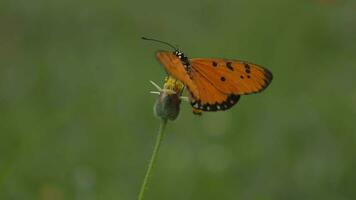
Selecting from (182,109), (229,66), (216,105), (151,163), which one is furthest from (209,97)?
(182,109)

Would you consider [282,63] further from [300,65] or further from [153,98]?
[153,98]

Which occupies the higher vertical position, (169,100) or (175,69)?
(175,69)

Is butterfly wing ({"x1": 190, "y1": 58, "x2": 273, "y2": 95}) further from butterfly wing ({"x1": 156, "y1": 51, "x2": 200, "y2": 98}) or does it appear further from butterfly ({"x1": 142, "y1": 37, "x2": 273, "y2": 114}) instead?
butterfly wing ({"x1": 156, "y1": 51, "x2": 200, "y2": 98})

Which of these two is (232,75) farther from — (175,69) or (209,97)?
(175,69)

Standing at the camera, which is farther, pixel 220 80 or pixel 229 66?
pixel 229 66

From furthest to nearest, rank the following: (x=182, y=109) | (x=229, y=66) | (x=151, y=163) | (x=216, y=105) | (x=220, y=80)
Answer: (x=182, y=109) < (x=229, y=66) < (x=220, y=80) < (x=216, y=105) < (x=151, y=163)

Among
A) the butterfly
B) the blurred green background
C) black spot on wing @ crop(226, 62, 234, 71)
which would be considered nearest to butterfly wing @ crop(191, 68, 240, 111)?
the butterfly

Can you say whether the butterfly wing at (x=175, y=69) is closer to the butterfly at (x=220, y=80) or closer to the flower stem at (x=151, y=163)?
the butterfly at (x=220, y=80)

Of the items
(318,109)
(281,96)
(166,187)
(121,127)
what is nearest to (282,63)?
(281,96)
